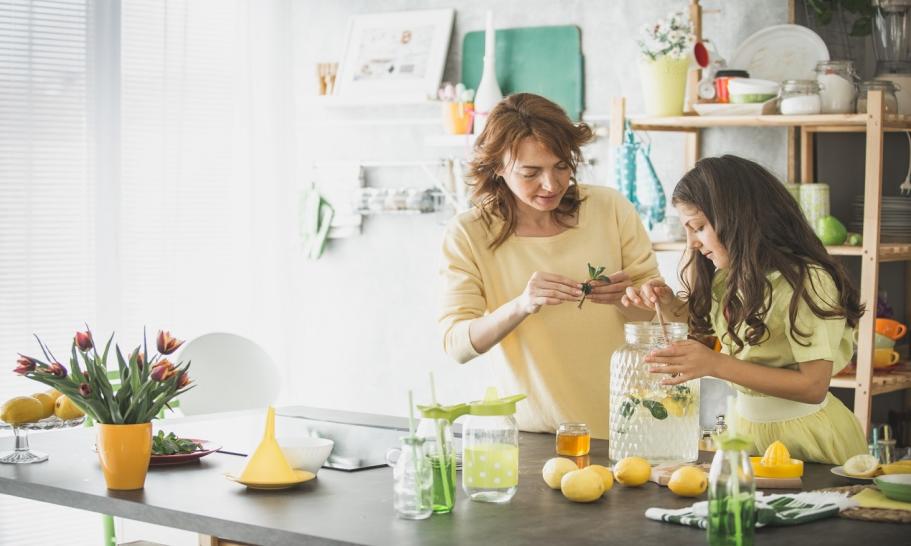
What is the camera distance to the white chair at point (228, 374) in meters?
3.78

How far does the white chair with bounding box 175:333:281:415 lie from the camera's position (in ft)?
12.4

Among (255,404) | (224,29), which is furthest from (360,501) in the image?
(224,29)

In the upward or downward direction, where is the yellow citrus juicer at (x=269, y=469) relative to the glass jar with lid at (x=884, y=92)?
downward

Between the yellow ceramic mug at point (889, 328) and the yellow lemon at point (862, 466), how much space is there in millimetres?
1941

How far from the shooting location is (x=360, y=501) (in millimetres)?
2160

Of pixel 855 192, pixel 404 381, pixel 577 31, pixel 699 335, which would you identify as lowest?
pixel 404 381

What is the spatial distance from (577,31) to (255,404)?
6.48 ft

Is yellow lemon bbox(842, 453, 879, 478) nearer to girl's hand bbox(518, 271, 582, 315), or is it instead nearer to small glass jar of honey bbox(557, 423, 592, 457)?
small glass jar of honey bbox(557, 423, 592, 457)

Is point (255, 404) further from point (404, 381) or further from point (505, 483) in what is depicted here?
point (505, 483)

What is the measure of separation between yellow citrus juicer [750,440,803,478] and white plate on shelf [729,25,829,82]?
7.18 ft

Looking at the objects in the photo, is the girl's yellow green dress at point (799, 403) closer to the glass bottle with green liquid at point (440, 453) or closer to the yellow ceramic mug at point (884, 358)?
the glass bottle with green liquid at point (440, 453)

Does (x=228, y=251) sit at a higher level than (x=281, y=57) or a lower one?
lower

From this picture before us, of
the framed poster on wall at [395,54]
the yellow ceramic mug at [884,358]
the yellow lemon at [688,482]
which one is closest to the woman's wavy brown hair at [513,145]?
the yellow lemon at [688,482]

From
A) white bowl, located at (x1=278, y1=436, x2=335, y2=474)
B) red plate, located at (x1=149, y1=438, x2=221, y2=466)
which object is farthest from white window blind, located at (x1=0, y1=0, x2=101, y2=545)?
white bowl, located at (x1=278, y1=436, x2=335, y2=474)
